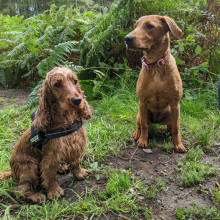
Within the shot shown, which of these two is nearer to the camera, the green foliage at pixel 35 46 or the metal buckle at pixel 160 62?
the metal buckle at pixel 160 62

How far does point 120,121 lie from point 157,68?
1336 millimetres

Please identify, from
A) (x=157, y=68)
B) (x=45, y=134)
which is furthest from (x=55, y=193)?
(x=157, y=68)

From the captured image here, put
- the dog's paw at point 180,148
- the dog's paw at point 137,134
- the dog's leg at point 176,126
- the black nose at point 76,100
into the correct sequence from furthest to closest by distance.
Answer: the dog's paw at point 137,134 < the dog's paw at point 180,148 < the dog's leg at point 176,126 < the black nose at point 76,100

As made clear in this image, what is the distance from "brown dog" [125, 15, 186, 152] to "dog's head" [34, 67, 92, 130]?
37.1 inches

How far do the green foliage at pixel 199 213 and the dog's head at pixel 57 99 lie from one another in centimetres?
124

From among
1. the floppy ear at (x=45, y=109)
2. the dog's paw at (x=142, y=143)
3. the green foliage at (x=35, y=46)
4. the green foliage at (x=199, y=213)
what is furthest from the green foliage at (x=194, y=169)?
the green foliage at (x=35, y=46)

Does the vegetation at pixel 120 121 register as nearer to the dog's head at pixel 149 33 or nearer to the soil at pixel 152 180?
the soil at pixel 152 180

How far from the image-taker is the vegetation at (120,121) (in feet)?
6.86

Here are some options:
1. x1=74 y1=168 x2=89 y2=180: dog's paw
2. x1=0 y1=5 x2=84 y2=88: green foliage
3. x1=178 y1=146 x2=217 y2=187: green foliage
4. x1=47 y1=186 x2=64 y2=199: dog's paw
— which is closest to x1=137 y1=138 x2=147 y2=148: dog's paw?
x1=178 y1=146 x2=217 y2=187: green foliage

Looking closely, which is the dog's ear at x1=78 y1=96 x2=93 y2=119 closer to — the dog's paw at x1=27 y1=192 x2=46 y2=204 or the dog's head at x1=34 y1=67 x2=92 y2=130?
the dog's head at x1=34 y1=67 x2=92 y2=130

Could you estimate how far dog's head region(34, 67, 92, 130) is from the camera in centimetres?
192

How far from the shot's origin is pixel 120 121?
3.76 meters

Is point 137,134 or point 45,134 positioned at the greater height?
point 45,134

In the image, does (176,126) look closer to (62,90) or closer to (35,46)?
(62,90)
